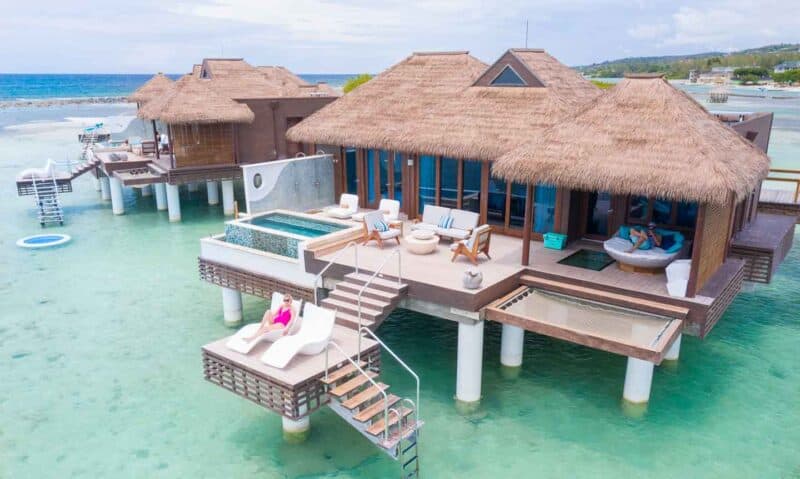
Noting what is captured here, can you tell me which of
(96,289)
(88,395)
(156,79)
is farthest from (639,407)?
(156,79)

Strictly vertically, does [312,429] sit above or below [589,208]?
below

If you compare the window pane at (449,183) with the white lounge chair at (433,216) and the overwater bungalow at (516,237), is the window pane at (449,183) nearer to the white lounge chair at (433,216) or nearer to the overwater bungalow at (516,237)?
the overwater bungalow at (516,237)

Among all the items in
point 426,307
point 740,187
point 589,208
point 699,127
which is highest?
point 699,127

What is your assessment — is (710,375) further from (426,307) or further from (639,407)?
(426,307)

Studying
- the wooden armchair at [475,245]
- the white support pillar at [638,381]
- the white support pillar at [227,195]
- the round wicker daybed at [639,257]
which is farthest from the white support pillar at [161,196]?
the white support pillar at [638,381]

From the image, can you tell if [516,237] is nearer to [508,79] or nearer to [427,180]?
[427,180]

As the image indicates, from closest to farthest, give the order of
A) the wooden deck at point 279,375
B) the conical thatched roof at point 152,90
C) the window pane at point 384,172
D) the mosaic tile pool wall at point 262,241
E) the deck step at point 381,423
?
1. the deck step at point 381,423
2. the wooden deck at point 279,375
3. the mosaic tile pool wall at point 262,241
4. the window pane at point 384,172
5. the conical thatched roof at point 152,90
